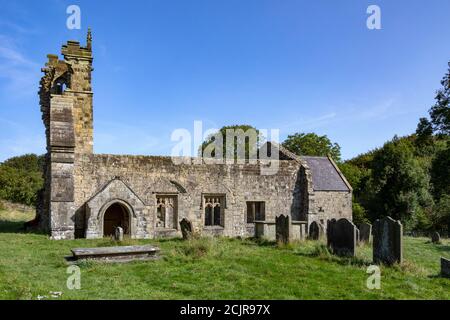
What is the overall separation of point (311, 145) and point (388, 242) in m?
34.4

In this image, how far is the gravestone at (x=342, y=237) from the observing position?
1204cm

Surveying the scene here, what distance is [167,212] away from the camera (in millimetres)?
18750

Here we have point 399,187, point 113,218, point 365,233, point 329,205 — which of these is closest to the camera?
point 365,233

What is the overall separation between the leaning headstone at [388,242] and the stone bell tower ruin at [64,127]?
11.3m

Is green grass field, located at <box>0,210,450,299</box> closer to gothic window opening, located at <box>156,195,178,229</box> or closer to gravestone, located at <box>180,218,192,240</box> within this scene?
gravestone, located at <box>180,218,192,240</box>

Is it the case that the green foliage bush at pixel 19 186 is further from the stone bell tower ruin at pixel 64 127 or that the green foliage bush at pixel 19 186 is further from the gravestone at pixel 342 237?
the gravestone at pixel 342 237

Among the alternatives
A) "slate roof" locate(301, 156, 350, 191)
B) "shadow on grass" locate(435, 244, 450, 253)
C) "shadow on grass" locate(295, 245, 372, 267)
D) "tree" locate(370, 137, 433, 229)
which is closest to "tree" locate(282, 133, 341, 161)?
"tree" locate(370, 137, 433, 229)

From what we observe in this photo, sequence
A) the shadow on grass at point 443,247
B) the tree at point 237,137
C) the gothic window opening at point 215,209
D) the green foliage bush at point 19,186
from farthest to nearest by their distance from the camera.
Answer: the tree at point 237,137 → the green foliage bush at point 19,186 → the gothic window opening at point 215,209 → the shadow on grass at point 443,247

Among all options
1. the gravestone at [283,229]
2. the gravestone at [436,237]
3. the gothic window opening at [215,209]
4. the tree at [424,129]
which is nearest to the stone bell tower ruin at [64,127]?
the gothic window opening at [215,209]

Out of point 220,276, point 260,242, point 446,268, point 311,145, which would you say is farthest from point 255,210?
point 311,145

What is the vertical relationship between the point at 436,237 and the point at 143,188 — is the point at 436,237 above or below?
below

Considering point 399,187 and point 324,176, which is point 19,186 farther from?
point 399,187

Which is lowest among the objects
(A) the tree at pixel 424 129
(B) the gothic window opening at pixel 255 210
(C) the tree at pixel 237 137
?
(B) the gothic window opening at pixel 255 210
